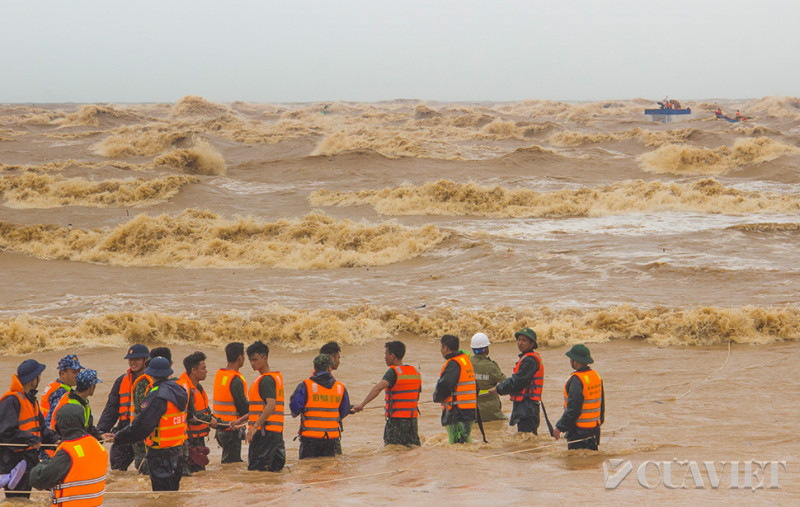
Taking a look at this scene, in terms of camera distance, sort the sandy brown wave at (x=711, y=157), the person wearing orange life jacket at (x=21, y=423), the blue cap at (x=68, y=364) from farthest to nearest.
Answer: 1. the sandy brown wave at (x=711, y=157)
2. the blue cap at (x=68, y=364)
3. the person wearing orange life jacket at (x=21, y=423)

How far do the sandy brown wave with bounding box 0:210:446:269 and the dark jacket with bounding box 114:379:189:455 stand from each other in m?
15.0

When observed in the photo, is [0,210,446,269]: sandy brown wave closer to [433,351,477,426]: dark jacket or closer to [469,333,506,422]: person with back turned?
[469,333,506,422]: person with back turned

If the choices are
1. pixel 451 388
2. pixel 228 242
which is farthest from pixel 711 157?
pixel 451 388

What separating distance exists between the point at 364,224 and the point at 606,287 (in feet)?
31.6

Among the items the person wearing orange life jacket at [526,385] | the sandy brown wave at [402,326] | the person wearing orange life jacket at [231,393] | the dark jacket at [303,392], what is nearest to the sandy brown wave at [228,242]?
the sandy brown wave at [402,326]

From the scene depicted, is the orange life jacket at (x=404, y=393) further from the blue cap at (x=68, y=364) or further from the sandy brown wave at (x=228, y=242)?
the sandy brown wave at (x=228, y=242)

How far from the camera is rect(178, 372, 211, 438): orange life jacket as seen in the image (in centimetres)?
593

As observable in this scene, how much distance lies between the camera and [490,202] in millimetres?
28078

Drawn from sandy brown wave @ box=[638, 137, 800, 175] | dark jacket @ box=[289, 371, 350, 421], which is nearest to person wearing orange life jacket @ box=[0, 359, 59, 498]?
dark jacket @ box=[289, 371, 350, 421]

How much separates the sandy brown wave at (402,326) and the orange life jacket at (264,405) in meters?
6.97

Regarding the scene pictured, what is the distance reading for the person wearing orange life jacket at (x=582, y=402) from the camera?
620 cm

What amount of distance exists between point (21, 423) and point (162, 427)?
108 centimetres

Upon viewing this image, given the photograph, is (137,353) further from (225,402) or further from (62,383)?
(225,402)

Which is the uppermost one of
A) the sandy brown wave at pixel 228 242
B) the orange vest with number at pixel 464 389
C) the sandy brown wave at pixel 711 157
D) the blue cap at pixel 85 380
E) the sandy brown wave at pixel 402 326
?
the sandy brown wave at pixel 711 157
